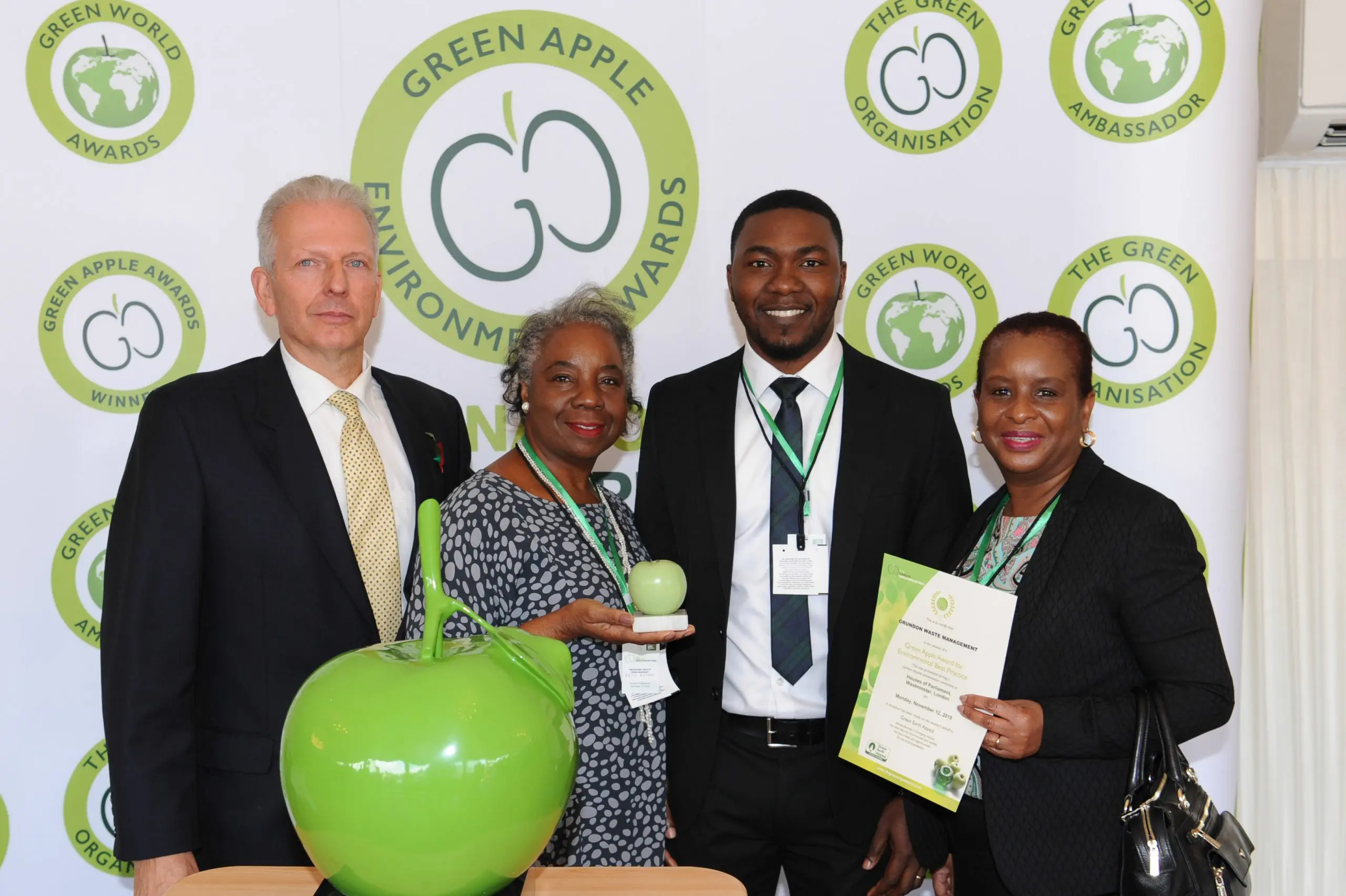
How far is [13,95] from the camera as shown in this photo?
10.9ft

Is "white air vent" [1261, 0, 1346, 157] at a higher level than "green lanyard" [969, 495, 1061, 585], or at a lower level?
higher

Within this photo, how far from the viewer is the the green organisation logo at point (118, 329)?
3336 mm

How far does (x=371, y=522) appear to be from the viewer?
2.36 meters

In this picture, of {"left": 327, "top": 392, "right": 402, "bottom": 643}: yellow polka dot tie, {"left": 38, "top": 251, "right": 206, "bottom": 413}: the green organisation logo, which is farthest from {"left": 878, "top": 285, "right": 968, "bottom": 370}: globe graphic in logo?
{"left": 38, "top": 251, "right": 206, "bottom": 413}: the green organisation logo

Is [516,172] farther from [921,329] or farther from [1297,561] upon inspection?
[1297,561]

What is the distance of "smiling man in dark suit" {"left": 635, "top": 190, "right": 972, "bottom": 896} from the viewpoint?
257 cm

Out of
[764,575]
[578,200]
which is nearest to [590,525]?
[764,575]

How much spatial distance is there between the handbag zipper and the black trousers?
73 centimetres

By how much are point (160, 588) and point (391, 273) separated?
1.60 meters

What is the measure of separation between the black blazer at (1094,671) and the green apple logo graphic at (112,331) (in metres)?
2.79

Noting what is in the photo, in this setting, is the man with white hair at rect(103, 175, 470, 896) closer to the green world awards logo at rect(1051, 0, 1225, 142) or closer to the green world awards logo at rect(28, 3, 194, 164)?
the green world awards logo at rect(28, 3, 194, 164)

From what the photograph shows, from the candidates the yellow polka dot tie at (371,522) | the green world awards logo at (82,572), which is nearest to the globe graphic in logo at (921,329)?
the yellow polka dot tie at (371,522)

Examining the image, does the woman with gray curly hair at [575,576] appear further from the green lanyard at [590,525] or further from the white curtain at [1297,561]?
the white curtain at [1297,561]

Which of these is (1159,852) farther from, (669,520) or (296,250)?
(296,250)
